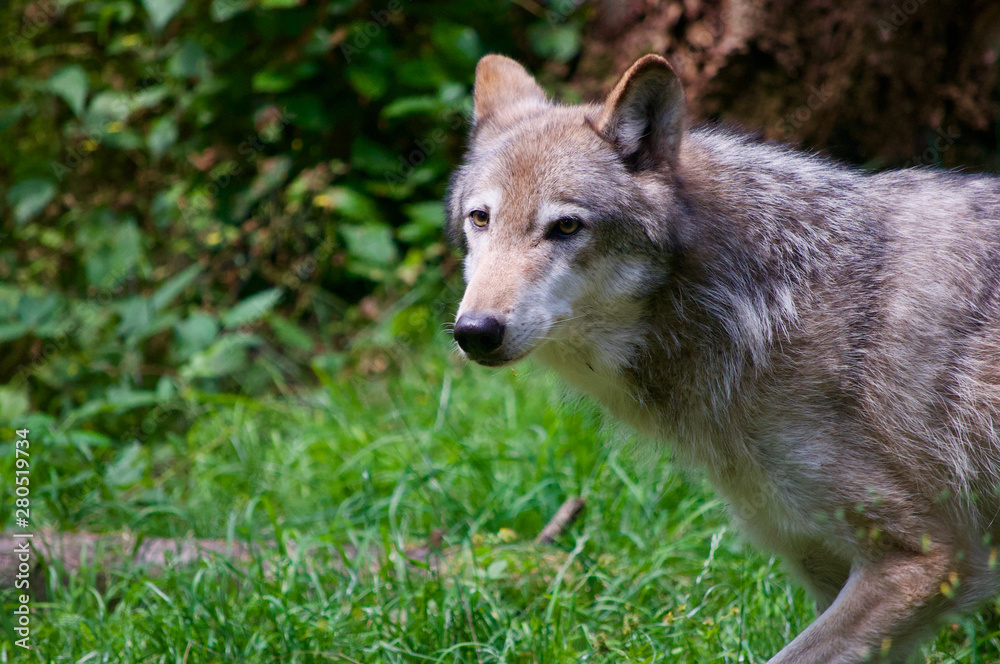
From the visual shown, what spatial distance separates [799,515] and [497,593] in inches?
A: 54.5

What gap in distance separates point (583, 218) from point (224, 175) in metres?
4.90

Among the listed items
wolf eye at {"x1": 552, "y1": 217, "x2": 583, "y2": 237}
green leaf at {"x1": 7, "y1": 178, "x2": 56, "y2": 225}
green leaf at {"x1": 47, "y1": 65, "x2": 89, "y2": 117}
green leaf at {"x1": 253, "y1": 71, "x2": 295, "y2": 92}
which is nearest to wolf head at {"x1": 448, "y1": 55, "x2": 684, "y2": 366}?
wolf eye at {"x1": 552, "y1": 217, "x2": 583, "y2": 237}

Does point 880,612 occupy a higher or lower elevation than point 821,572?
higher

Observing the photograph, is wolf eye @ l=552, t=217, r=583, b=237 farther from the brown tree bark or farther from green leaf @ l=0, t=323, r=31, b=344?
green leaf @ l=0, t=323, r=31, b=344

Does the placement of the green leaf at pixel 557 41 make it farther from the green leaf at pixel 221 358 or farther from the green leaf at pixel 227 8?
the green leaf at pixel 221 358

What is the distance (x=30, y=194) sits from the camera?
6.61 metres

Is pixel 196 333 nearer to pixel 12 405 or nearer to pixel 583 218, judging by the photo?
pixel 12 405

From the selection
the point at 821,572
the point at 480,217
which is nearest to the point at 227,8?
the point at 480,217

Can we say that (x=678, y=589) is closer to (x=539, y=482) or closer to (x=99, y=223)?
(x=539, y=482)

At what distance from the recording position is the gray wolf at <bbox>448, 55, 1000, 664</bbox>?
275 centimetres

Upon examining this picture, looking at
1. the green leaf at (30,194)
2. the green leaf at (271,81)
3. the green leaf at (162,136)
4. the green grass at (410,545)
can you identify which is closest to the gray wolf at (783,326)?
the green grass at (410,545)

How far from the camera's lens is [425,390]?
5875mm

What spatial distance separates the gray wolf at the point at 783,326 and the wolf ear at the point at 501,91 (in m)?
0.39

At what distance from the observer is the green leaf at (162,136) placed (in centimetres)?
661
